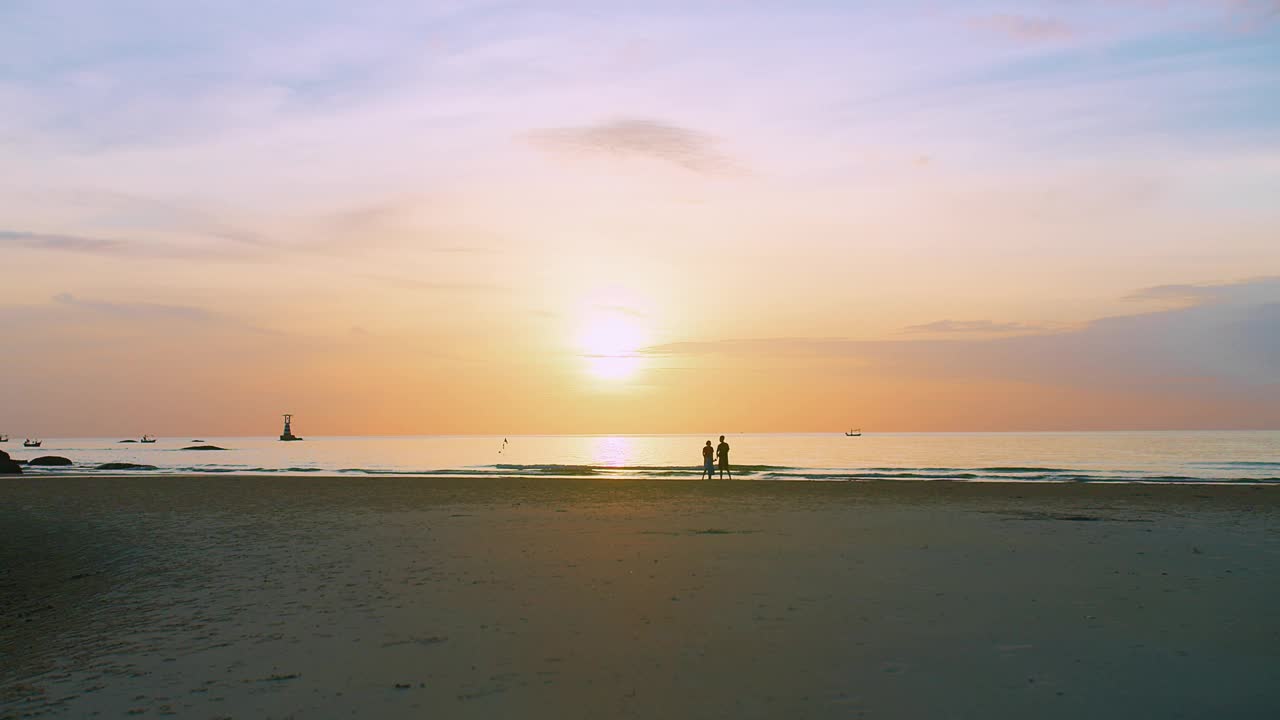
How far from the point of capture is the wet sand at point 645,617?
29.3ft

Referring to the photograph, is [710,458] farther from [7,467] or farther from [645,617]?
[7,467]

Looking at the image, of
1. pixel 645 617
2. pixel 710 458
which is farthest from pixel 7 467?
pixel 645 617

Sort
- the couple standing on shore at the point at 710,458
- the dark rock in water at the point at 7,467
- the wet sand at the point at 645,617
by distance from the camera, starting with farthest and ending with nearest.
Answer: the dark rock in water at the point at 7,467
the couple standing on shore at the point at 710,458
the wet sand at the point at 645,617

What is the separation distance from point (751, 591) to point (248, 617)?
7327 mm

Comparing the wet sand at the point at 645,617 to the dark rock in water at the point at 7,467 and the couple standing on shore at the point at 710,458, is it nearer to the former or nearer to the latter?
the couple standing on shore at the point at 710,458

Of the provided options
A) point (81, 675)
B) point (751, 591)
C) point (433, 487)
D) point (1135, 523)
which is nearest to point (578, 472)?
point (433, 487)

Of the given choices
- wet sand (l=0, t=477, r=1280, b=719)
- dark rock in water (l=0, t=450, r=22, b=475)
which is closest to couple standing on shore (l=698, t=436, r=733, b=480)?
wet sand (l=0, t=477, r=1280, b=719)

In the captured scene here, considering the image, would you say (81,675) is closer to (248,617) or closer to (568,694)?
(248,617)

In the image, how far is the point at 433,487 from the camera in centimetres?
4281

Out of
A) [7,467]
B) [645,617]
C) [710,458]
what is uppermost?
[710,458]

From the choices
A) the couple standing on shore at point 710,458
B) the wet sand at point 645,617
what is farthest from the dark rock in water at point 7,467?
the couple standing on shore at point 710,458

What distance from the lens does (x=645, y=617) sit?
12.4 meters

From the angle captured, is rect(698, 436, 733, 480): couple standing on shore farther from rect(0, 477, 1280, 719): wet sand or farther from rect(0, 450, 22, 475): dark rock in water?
rect(0, 450, 22, 475): dark rock in water

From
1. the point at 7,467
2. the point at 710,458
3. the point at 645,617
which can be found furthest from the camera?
the point at 7,467
